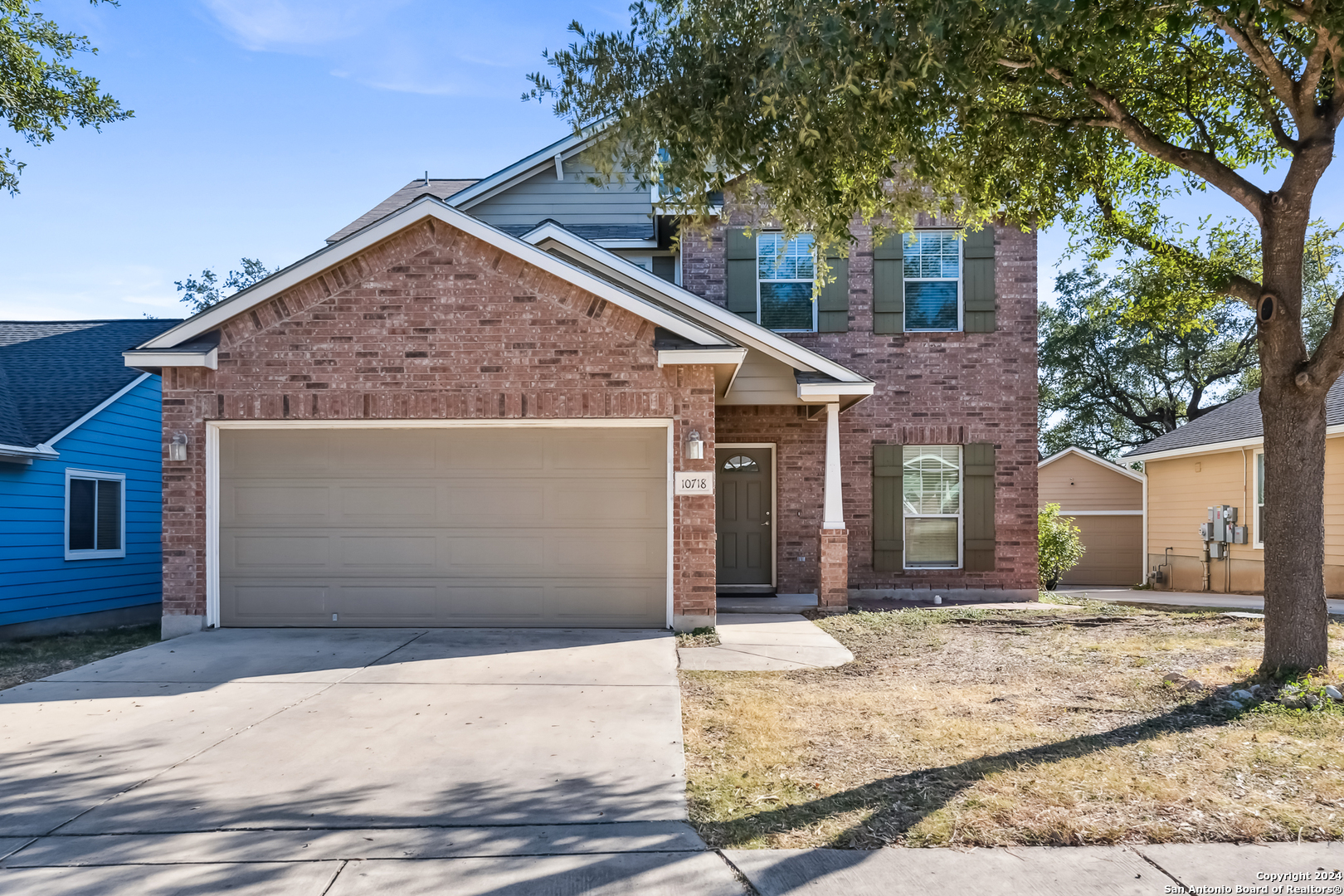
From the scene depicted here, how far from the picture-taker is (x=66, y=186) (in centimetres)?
1523

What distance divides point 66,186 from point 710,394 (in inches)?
496

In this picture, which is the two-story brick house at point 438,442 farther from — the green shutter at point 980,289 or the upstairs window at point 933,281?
the green shutter at point 980,289

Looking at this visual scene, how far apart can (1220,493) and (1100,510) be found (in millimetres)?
5537

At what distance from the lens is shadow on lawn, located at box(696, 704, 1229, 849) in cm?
409

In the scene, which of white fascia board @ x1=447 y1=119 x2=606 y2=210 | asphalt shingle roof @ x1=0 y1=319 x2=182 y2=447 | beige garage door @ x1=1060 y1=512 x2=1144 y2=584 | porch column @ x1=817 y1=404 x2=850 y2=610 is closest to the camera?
porch column @ x1=817 y1=404 x2=850 y2=610

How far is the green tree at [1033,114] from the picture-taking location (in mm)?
5969

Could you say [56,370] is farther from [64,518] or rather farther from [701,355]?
[701,355]

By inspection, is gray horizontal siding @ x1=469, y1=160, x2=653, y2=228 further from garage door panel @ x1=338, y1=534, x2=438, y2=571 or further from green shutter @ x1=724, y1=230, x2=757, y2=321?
garage door panel @ x1=338, y1=534, x2=438, y2=571

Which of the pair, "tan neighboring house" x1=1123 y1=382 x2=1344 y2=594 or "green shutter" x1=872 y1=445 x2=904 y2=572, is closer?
"green shutter" x1=872 y1=445 x2=904 y2=572

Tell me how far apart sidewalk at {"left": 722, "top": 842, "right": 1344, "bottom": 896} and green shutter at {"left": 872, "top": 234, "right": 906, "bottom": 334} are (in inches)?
392

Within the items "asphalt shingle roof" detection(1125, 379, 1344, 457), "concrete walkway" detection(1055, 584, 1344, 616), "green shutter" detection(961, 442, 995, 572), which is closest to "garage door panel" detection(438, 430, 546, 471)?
"green shutter" detection(961, 442, 995, 572)

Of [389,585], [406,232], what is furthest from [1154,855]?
[406,232]

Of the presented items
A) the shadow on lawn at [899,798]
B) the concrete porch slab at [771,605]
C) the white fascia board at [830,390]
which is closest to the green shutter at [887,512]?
the concrete porch slab at [771,605]

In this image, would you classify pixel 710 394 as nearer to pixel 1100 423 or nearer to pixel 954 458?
pixel 954 458
